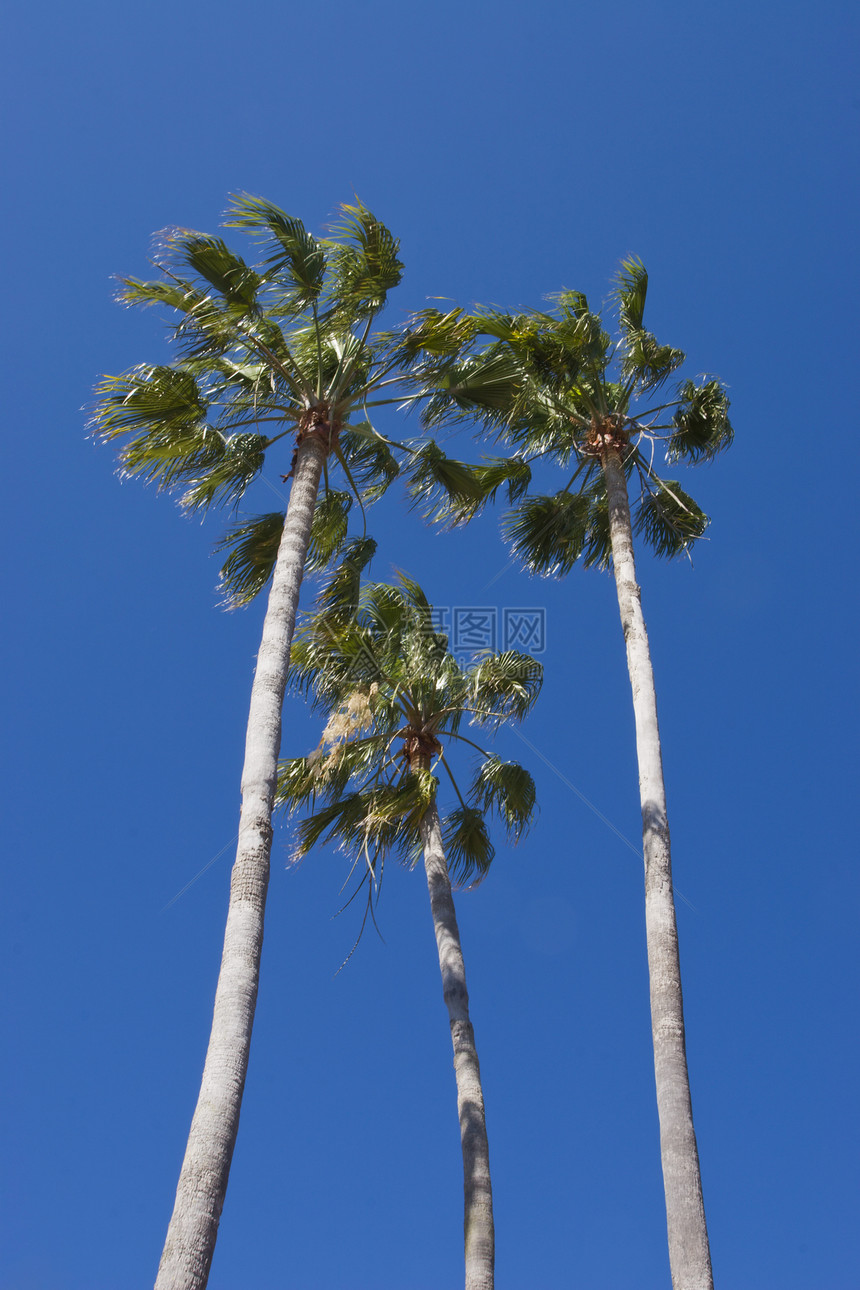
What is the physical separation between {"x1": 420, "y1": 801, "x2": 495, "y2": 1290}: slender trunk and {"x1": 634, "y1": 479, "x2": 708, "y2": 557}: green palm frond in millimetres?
4355

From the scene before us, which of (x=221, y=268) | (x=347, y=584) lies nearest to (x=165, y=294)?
(x=221, y=268)

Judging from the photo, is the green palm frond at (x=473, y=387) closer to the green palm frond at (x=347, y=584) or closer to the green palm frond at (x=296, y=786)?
the green palm frond at (x=347, y=584)

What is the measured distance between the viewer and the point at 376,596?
470 inches

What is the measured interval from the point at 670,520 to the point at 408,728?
4122 millimetres

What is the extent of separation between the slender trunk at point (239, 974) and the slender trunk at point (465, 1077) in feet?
14.1

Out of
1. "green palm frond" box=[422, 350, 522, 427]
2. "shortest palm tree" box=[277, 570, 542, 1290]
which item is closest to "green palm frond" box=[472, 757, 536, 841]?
"shortest palm tree" box=[277, 570, 542, 1290]

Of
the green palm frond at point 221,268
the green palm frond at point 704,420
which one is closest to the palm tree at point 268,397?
the green palm frond at point 221,268

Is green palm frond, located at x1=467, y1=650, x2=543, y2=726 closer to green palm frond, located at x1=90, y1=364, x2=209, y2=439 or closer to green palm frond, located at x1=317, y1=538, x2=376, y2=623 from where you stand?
green palm frond, located at x1=317, y1=538, x2=376, y2=623

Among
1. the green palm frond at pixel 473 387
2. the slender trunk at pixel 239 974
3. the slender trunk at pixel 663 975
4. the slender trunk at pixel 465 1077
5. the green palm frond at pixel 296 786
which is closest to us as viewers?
the slender trunk at pixel 239 974

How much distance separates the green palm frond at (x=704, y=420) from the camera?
38.4 feet

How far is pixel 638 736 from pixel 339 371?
4.54m

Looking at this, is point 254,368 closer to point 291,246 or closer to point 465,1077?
point 291,246

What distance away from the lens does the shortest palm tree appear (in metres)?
10.8

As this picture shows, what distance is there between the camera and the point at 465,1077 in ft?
30.9
